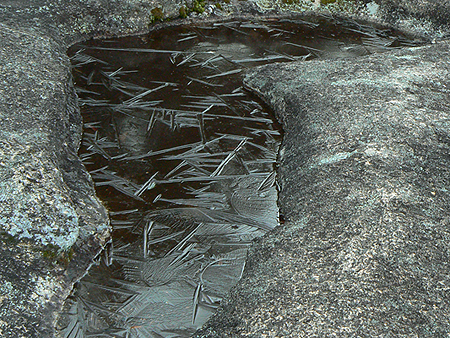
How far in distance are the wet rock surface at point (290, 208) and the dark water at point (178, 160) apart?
13cm

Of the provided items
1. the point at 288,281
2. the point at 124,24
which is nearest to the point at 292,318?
the point at 288,281

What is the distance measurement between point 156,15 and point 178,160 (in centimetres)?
238

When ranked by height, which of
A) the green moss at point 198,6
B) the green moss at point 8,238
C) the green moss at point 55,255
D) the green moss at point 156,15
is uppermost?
the green moss at point 198,6

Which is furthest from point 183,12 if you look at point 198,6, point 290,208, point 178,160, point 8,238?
point 8,238

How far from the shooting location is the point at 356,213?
2.70 metres

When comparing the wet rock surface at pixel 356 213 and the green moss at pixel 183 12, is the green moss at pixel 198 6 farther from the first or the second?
the wet rock surface at pixel 356 213

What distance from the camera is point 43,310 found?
7.50ft

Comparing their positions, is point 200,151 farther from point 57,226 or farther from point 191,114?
point 57,226

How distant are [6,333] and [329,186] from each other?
6.01ft

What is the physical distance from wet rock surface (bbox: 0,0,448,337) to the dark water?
0.44ft

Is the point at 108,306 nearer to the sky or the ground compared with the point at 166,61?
nearer to the ground

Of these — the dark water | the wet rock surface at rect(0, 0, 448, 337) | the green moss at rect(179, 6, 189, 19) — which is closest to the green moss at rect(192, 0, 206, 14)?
the green moss at rect(179, 6, 189, 19)

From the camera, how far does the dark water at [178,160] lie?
2.46 m

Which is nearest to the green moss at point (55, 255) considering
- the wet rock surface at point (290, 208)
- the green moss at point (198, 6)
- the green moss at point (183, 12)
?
the wet rock surface at point (290, 208)
